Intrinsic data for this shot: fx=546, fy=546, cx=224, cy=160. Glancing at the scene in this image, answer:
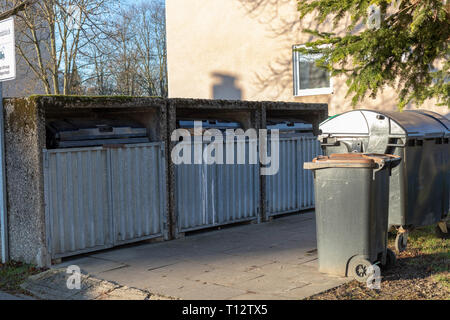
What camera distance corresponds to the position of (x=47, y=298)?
5.21 m

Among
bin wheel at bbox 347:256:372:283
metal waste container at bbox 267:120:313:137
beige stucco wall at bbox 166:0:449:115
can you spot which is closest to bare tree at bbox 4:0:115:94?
beige stucco wall at bbox 166:0:449:115

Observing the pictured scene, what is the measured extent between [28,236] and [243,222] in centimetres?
344

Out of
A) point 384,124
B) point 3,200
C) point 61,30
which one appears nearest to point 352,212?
point 384,124

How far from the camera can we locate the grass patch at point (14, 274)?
562cm

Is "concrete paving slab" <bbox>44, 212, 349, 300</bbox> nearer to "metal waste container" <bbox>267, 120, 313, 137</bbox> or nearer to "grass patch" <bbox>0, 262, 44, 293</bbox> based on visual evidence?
"grass patch" <bbox>0, 262, 44, 293</bbox>

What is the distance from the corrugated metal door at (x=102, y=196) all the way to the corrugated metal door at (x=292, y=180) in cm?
226

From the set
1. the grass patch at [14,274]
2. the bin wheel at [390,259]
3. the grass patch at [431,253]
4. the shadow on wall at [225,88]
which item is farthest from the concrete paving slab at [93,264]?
the shadow on wall at [225,88]

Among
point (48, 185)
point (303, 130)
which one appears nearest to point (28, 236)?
point (48, 185)

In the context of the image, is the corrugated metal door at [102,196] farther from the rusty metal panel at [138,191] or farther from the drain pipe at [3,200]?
the drain pipe at [3,200]

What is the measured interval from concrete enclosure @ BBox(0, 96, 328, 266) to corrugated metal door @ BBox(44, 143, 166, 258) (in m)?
0.06

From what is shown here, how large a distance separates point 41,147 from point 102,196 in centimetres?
98

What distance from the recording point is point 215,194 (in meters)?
7.93
